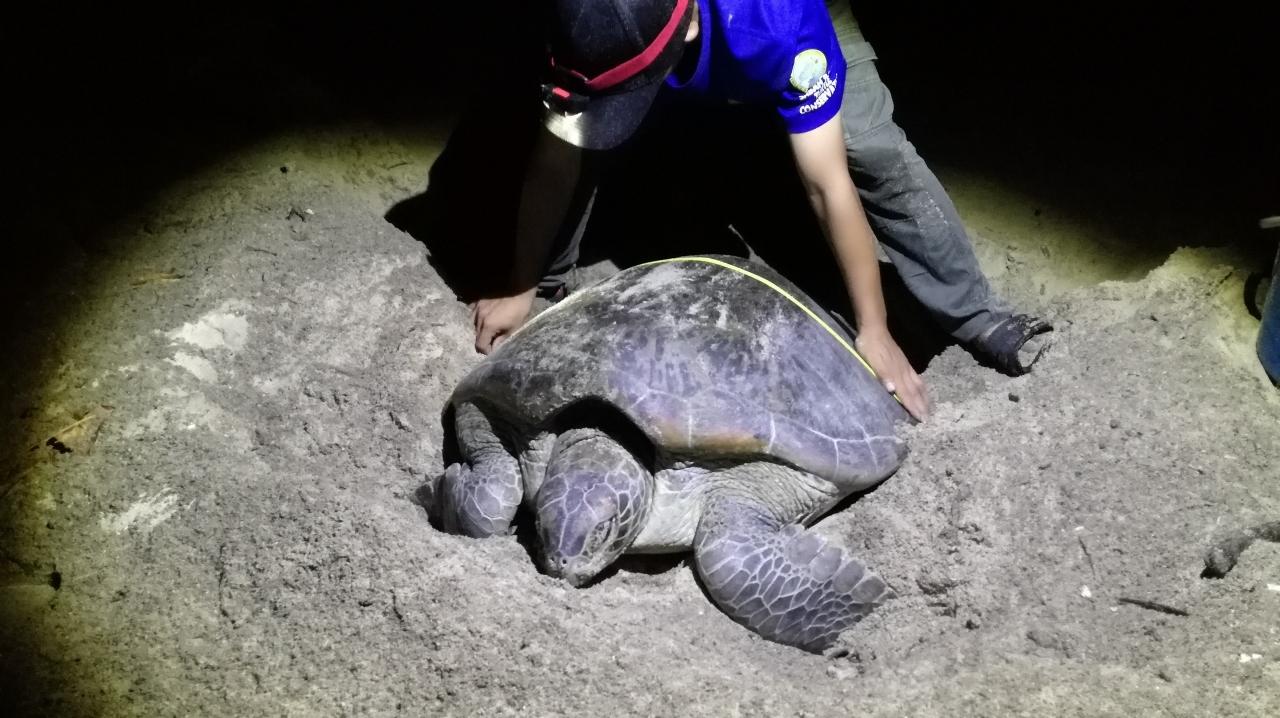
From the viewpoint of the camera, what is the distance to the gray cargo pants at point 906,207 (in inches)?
73.3

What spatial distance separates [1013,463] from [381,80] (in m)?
1.97

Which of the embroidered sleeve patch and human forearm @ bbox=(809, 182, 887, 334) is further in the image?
human forearm @ bbox=(809, 182, 887, 334)

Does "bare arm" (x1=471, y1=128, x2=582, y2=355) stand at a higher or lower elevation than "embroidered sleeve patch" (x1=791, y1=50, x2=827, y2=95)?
lower

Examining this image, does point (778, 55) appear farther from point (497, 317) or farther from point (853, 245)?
point (497, 317)

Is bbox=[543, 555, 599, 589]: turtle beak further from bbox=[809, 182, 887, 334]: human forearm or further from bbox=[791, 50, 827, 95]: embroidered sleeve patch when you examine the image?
bbox=[791, 50, 827, 95]: embroidered sleeve patch

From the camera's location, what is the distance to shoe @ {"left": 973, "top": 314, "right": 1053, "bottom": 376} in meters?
1.92

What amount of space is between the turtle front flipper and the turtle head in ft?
0.52

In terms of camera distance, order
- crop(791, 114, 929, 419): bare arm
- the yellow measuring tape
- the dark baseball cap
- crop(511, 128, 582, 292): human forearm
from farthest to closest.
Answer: crop(511, 128, 582, 292): human forearm → the yellow measuring tape → crop(791, 114, 929, 419): bare arm → the dark baseball cap

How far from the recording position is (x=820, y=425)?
1.66 metres

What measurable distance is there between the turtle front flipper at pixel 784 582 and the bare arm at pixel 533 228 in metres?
0.79

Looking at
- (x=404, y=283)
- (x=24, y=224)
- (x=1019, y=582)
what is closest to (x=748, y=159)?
(x=404, y=283)

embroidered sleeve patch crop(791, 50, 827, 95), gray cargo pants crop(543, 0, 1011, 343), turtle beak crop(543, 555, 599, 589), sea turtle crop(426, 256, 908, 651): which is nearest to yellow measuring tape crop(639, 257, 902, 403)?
sea turtle crop(426, 256, 908, 651)

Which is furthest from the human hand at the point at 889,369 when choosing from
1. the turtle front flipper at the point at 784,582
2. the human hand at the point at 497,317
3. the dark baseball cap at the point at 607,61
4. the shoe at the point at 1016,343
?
the human hand at the point at 497,317

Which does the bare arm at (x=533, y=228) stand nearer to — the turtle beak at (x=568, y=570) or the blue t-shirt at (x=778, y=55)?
the blue t-shirt at (x=778, y=55)
